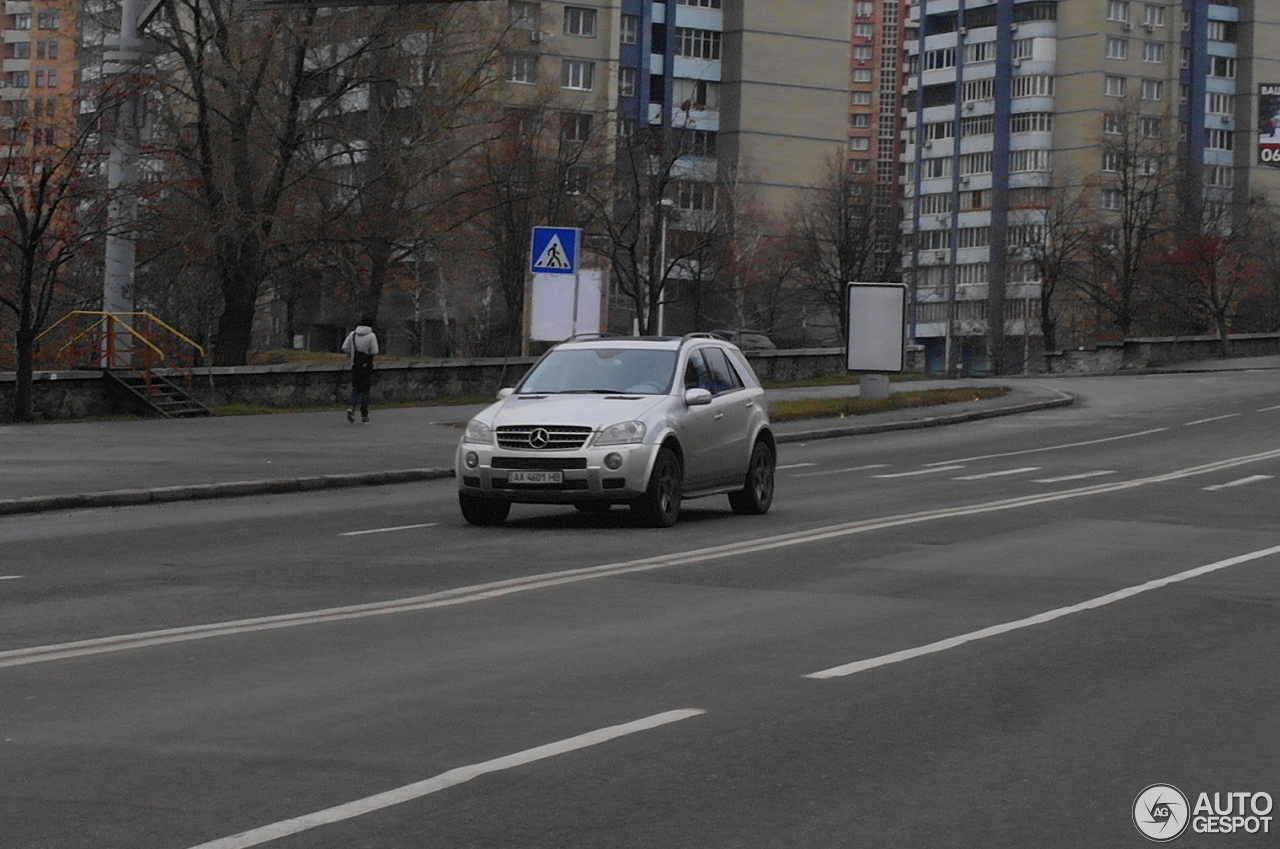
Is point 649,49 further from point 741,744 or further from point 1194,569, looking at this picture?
point 741,744

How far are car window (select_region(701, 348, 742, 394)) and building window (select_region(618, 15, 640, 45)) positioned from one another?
88284 mm

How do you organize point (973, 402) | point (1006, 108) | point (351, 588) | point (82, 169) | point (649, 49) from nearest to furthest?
point (351, 588)
point (82, 169)
point (973, 402)
point (649, 49)
point (1006, 108)

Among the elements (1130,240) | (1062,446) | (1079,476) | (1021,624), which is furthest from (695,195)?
(1021,624)

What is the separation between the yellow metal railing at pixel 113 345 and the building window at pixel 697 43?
3085 inches

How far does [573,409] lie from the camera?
17984 millimetres

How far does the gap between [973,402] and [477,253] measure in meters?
11.3

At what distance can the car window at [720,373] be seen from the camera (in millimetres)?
19750

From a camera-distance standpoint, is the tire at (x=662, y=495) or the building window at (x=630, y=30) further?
the building window at (x=630, y=30)

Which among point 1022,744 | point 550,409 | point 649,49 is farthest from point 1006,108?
point 1022,744

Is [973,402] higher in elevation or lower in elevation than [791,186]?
lower

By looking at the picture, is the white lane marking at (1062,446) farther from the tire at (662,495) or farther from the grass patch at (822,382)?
the grass patch at (822,382)

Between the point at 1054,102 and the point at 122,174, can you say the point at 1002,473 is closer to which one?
the point at 122,174

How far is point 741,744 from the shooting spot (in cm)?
767

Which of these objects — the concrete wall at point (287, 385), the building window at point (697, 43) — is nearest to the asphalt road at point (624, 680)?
the concrete wall at point (287, 385)
